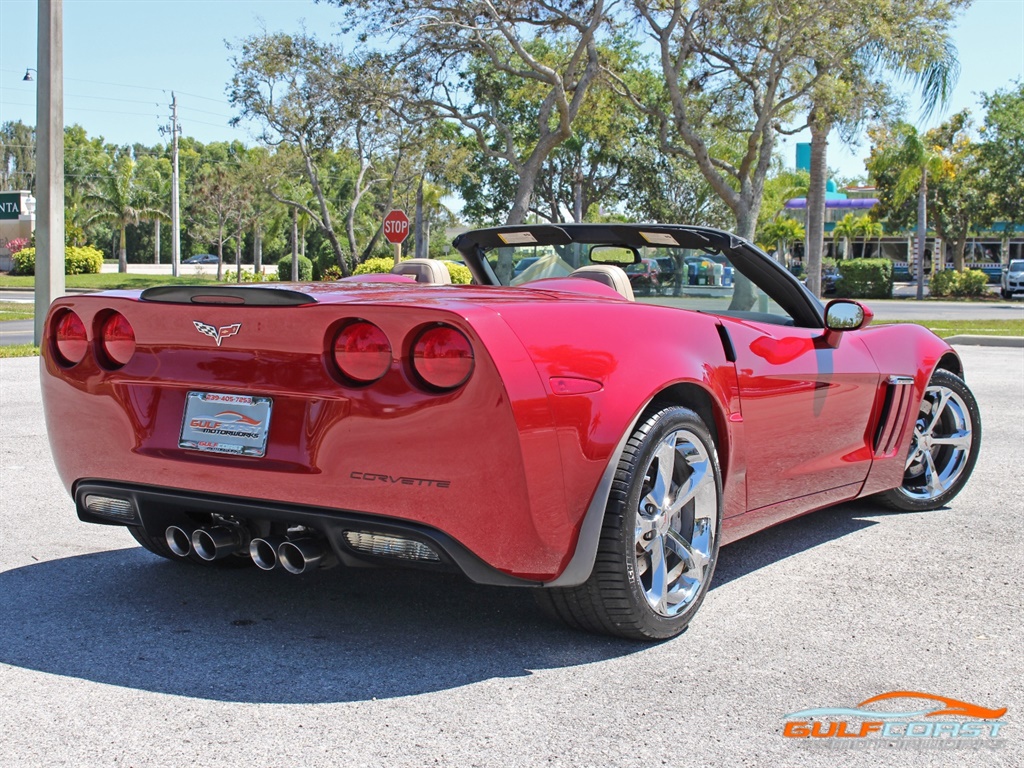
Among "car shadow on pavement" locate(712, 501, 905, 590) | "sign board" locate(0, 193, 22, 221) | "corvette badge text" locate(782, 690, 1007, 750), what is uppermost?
"sign board" locate(0, 193, 22, 221)

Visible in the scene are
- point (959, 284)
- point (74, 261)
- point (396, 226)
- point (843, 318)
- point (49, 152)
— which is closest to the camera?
point (843, 318)

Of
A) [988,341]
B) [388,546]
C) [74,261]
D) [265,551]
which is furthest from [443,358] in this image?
[74,261]

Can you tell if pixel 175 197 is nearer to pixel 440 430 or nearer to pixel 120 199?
pixel 120 199

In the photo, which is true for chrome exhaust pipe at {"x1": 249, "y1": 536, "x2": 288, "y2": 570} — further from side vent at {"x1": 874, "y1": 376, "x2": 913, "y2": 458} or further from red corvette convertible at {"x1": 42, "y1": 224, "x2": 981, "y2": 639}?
side vent at {"x1": 874, "y1": 376, "x2": 913, "y2": 458}

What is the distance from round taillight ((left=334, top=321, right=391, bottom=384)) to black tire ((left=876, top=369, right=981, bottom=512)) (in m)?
3.11

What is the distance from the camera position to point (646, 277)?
4.75 meters

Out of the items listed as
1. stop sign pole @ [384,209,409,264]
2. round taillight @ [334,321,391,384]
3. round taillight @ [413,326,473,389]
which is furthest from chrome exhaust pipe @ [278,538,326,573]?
stop sign pole @ [384,209,409,264]

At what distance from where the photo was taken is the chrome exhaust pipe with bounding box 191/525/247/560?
3.40 meters

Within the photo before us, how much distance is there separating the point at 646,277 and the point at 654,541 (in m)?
1.58

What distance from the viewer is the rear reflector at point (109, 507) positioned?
3.54 meters

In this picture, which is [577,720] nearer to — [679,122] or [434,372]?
[434,372]

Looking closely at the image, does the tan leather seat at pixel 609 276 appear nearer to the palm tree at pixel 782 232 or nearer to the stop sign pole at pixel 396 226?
the stop sign pole at pixel 396 226

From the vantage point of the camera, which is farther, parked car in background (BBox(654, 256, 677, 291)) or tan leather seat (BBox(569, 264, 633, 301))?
parked car in background (BBox(654, 256, 677, 291))

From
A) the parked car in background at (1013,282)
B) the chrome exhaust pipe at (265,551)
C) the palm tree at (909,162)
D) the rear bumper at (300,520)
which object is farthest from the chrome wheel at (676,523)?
the parked car in background at (1013,282)
